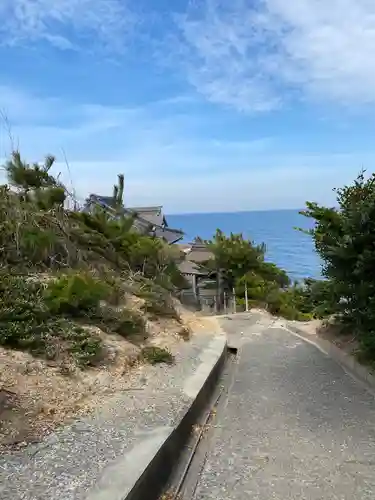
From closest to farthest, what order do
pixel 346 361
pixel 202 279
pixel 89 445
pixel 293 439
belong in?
pixel 89 445, pixel 293 439, pixel 346 361, pixel 202 279

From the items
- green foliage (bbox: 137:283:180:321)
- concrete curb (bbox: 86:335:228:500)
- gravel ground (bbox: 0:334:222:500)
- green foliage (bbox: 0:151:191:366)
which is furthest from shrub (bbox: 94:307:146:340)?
concrete curb (bbox: 86:335:228:500)

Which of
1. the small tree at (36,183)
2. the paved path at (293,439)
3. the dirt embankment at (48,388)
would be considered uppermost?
the small tree at (36,183)

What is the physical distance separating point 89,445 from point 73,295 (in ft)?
9.22

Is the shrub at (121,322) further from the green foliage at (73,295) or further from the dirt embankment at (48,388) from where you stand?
the dirt embankment at (48,388)

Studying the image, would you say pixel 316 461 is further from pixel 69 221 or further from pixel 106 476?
pixel 69 221

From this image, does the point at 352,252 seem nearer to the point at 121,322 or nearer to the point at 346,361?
the point at 346,361

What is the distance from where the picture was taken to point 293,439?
4066 millimetres

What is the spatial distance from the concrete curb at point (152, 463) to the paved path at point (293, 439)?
0.78 feet

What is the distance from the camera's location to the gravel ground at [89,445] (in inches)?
109

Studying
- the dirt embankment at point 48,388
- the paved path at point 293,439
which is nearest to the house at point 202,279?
the paved path at point 293,439

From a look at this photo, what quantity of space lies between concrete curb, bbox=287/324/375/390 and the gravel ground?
2186 mm

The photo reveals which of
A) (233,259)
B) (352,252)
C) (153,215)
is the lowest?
(233,259)

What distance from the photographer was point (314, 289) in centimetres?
732

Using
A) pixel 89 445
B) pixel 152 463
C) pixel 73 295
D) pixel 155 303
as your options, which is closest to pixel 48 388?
pixel 89 445
